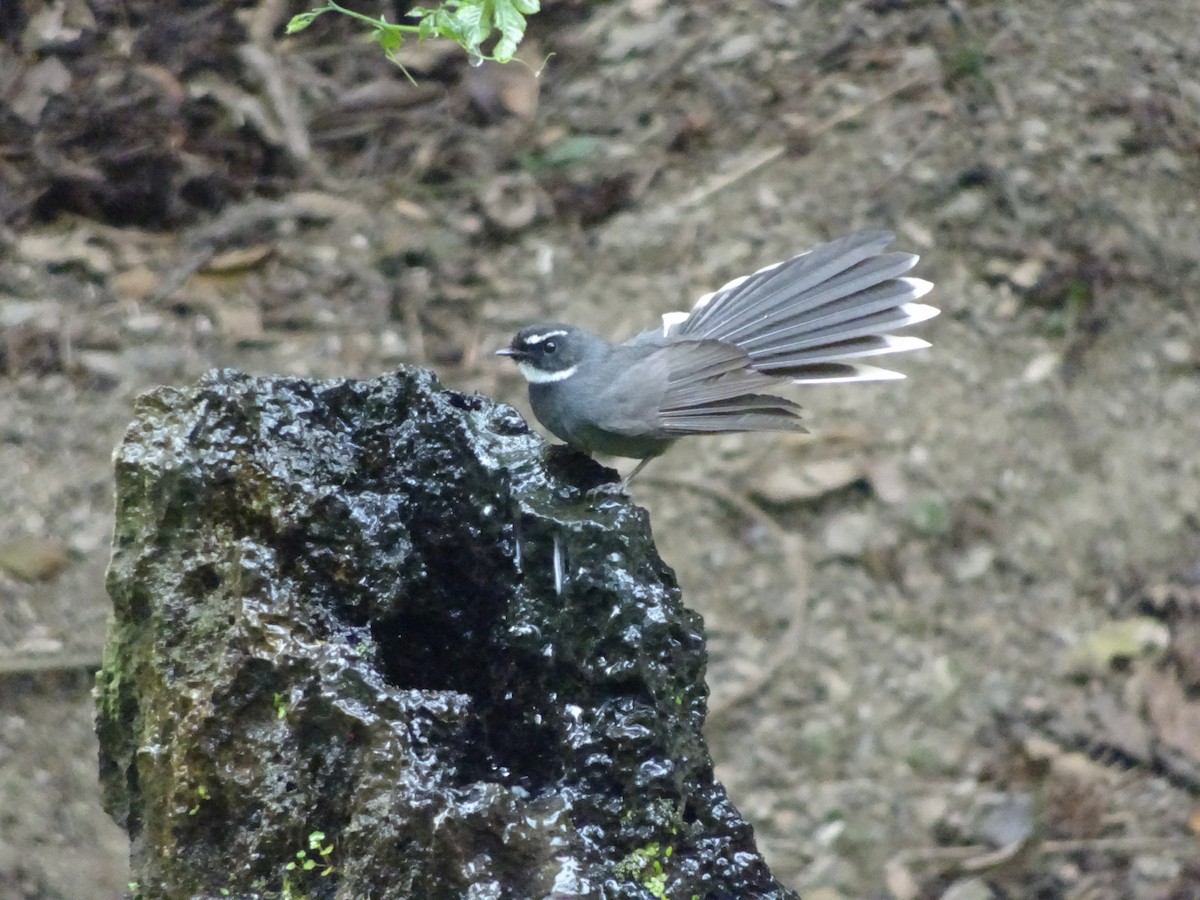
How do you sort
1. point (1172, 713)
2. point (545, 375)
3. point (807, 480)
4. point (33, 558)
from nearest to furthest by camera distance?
Answer: point (545, 375) < point (33, 558) < point (1172, 713) < point (807, 480)

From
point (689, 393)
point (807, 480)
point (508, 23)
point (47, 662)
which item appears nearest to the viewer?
point (508, 23)

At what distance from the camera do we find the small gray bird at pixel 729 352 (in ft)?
12.8

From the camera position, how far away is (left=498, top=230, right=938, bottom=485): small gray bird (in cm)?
391

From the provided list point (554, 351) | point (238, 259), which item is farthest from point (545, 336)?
point (238, 259)

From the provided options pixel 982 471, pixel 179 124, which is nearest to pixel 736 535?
pixel 982 471

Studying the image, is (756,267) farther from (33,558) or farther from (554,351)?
(33,558)

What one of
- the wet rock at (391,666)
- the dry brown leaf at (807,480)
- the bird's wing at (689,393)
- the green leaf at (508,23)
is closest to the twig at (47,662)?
the wet rock at (391,666)

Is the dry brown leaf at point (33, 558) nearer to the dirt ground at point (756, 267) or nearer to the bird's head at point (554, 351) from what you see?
the dirt ground at point (756, 267)

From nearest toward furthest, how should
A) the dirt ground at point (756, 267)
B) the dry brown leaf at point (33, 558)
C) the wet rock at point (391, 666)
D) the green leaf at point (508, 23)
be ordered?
1. the wet rock at point (391, 666)
2. the green leaf at point (508, 23)
3. the dry brown leaf at point (33, 558)
4. the dirt ground at point (756, 267)

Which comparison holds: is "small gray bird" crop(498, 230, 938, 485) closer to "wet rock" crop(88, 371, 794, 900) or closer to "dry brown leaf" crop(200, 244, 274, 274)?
→ "wet rock" crop(88, 371, 794, 900)

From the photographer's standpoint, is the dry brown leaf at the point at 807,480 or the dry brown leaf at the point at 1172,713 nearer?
the dry brown leaf at the point at 1172,713

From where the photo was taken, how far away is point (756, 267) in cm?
642

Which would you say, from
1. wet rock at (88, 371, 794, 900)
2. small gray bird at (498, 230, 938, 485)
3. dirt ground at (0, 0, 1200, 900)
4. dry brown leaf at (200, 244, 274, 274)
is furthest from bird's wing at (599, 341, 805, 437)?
dry brown leaf at (200, 244, 274, 274)

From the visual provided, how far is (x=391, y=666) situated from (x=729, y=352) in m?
1.47
